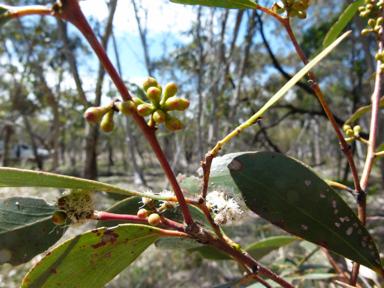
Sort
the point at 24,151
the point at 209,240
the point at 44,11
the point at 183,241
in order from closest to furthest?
1. the point at 44,11
2. the point at 209,240
3. the point at 183,241
4. the point at 24,151

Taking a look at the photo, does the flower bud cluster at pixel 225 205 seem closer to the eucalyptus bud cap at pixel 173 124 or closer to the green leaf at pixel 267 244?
the eucalyptus bud cap at pixel 173 124

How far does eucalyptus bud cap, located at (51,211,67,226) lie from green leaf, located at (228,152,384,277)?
0.98ft

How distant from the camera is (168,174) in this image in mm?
303

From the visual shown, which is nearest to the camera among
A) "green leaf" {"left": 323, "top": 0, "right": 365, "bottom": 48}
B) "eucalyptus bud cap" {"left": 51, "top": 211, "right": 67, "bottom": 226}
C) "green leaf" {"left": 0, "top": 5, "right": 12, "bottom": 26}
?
"green leaf" {"left": 0, "top": 5, "right": 12, "bottom": 26}

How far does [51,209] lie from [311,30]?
10725 mm

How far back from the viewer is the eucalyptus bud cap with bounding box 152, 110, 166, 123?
0.89 feet

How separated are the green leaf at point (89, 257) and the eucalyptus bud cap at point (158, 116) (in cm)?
20

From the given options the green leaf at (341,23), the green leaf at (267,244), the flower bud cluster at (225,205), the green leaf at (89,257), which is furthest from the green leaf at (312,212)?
the green leaf at (341,23)

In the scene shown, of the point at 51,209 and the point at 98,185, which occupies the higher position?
the point at 98,185

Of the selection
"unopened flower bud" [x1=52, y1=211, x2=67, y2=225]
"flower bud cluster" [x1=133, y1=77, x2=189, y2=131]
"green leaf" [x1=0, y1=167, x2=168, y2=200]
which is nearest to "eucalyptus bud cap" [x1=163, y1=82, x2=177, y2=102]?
Result: "flower bud cluster" [x1=133, y1=77, x2=189, y2=131]

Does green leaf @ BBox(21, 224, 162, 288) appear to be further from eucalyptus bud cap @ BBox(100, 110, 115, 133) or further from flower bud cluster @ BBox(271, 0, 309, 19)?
flower bud cluster @ BBox(271, 0, 309, 19)

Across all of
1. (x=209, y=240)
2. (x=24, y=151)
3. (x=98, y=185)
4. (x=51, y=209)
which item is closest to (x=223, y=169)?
(x=209, y=240)

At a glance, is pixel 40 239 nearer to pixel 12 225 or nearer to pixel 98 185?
pixel 12 225

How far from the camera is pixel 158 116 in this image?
0.28m
